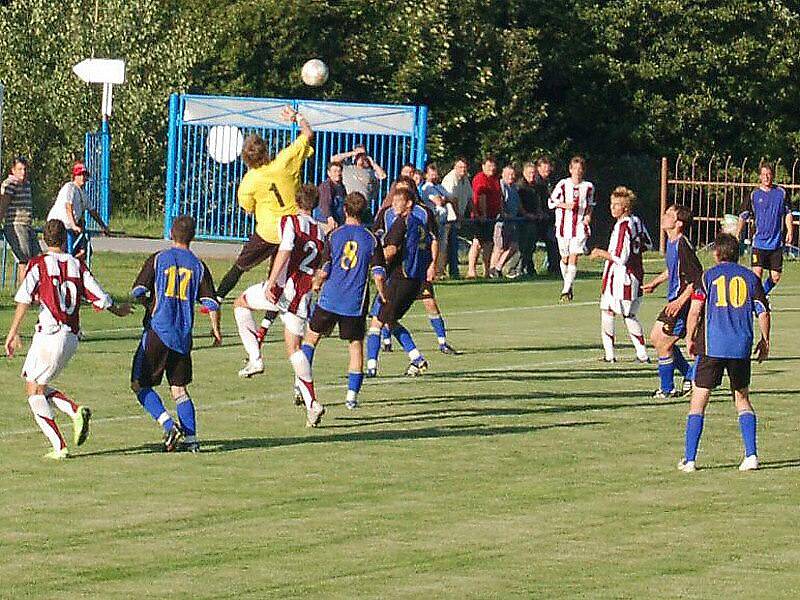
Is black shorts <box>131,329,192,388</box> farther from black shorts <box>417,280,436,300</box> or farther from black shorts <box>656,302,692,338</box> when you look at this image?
black shorts <box>417,280,436,300</box>

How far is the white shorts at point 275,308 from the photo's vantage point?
15.1 metres

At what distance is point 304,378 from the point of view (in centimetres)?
1439

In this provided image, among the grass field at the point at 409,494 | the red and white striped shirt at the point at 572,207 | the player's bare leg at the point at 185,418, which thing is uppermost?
the red and white striped shirt at the point at 572,207

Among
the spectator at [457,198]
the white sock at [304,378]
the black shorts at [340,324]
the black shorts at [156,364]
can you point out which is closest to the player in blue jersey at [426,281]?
the black shorts at [340,324]

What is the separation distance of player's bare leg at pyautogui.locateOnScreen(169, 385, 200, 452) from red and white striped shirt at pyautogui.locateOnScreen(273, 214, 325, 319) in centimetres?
235

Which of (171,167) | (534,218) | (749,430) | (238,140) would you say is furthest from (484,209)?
(749,430)

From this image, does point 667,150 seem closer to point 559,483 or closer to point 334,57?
point 334,57

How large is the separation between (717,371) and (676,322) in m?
3.67

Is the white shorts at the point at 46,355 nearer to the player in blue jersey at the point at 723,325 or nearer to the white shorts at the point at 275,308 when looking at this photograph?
the white shorts at the point at 275,308

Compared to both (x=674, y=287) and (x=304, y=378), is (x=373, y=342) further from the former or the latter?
(x=304, y=378)

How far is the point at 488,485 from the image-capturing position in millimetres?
12219

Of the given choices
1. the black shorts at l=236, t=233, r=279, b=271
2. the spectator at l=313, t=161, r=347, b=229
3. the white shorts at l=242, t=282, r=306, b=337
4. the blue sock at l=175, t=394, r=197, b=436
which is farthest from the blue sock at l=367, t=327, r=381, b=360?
the spectator at l=313, t=161, r=347, b=229

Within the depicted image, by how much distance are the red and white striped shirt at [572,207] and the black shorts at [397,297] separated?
9.89m

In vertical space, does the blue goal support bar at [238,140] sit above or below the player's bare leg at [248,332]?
above
